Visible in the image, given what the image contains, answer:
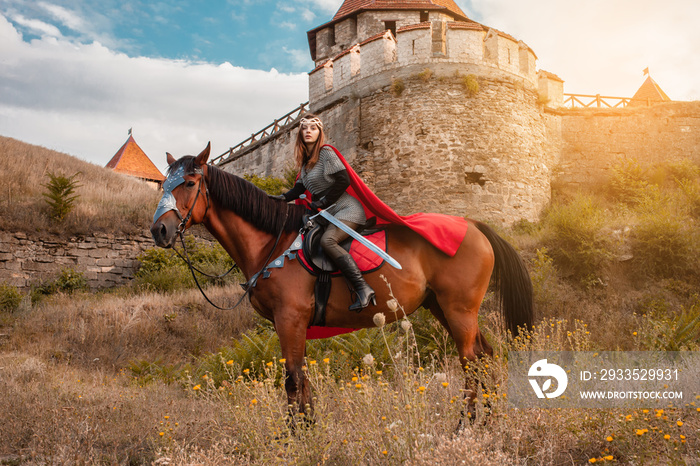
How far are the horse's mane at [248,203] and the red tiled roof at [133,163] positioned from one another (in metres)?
28.8

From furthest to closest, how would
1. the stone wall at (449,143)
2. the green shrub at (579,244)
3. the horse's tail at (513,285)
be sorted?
the stone wall at (449,143) → the green shrub at (579,244) → the horse's tail at (513,285)

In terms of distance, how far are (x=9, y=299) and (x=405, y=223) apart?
1015 cm

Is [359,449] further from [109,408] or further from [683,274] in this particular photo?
[683,274]

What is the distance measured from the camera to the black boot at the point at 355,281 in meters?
3.68

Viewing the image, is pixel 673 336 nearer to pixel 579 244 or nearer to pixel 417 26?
pixel 579 244

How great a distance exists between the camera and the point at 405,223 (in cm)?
403

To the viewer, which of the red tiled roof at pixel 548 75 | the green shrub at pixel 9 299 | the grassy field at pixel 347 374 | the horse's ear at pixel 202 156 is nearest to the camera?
the grassy field at pixel 347 374

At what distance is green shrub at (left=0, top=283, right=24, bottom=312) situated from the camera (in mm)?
9945

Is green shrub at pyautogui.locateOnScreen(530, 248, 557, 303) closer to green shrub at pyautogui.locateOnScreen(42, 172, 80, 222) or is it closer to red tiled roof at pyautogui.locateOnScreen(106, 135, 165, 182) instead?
green shrub at pyautogui.locateOnScreen(42, 172, 80, 222)

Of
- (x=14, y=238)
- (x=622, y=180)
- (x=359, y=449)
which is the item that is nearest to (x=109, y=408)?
(x=359, y=449)

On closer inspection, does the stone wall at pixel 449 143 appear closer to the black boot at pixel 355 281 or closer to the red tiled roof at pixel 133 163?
the black boot at pixel 355 281

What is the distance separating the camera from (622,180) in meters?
16.9

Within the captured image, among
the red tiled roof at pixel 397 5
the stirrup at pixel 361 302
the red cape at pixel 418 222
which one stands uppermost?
the red tiled roof at pixel 397 5

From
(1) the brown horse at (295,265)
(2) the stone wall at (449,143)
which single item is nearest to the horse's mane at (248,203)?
(1) the brown horse at (295,265)
